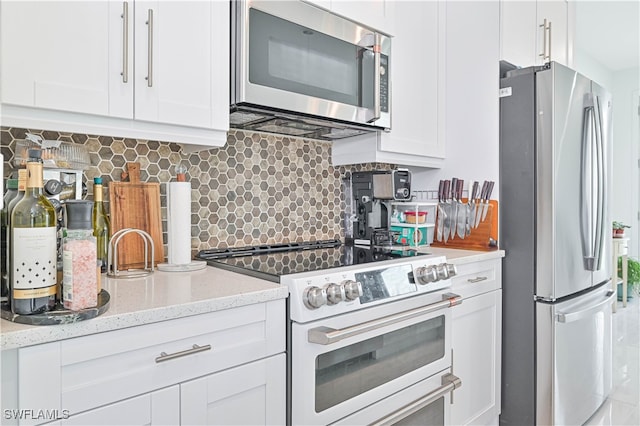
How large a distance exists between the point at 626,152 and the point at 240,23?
5554mm

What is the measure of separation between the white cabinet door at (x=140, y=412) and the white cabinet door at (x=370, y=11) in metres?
1.54

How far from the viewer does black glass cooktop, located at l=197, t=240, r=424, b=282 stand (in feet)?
4.79

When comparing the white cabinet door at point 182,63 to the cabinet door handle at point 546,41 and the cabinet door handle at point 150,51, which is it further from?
the cabinet door handle at point 546,41

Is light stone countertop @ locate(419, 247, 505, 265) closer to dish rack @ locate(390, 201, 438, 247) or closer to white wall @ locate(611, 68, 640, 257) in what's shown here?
dish rack @ locate(390, 201, 438, 247)

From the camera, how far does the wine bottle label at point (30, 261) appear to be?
903 millimetres

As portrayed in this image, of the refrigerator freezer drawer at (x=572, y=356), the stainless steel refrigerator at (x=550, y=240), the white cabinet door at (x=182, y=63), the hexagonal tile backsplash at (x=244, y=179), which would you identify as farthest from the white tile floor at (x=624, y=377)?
the white cabinet door at (x=182, y=63)

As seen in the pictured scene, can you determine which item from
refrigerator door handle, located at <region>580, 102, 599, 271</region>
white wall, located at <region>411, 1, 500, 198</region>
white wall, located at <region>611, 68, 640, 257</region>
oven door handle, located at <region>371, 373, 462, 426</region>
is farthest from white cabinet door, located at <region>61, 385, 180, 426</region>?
white wall, located at <region>611, 68, 640, 257</region>

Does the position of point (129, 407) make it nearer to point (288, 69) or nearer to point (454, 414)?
point (288, 69)

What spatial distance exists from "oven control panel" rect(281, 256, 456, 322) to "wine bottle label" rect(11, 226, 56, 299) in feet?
2.03

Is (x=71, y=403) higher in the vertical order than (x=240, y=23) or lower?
lower

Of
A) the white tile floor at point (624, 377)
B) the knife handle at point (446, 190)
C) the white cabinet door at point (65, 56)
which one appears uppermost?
the white cabinet door at point (65, 56)

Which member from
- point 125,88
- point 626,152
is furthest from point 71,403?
point 626,152

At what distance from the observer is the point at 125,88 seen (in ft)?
4.18

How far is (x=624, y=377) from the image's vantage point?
9.36 feet
